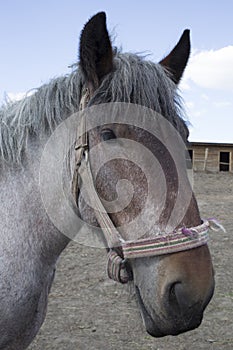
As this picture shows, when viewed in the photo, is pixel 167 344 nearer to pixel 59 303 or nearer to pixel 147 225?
pixel 59 303

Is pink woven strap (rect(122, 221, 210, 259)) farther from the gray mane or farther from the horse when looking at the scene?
the gray mane

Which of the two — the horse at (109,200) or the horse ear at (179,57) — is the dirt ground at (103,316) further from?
the horse ear at (179,57)

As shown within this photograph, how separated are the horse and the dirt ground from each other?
1719 millimetres

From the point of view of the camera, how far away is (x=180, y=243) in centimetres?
184

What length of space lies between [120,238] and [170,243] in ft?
0.84

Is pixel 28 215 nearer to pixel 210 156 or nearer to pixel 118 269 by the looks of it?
pixel 118 269

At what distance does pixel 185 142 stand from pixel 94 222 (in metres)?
0.62

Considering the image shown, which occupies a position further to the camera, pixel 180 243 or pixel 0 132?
pixel 0 132

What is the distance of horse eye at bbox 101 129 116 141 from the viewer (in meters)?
1.98

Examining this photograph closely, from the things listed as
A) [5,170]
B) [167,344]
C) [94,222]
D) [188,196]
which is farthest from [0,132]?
[167,344]

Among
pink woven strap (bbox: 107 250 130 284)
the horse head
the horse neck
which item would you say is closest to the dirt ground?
the horse neck

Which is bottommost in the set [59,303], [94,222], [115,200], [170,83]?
[59,303]

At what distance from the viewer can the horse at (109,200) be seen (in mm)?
1867

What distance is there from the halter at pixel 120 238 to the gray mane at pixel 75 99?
127 millimetres
